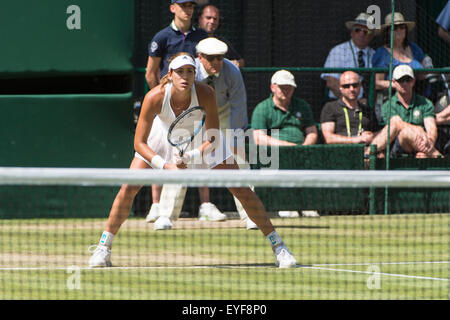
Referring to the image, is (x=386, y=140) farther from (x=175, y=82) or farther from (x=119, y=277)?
(x=119, y=277)

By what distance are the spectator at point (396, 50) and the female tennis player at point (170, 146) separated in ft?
12.9

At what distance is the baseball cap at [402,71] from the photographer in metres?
10.2

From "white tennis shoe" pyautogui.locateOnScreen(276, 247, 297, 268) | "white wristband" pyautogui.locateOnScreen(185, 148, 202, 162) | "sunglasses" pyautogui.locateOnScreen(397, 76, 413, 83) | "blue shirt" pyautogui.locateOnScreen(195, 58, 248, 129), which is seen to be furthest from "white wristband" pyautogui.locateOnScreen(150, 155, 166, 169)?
"sunglasses" pyautogui.locateOnScreen(397, 76, 413, 83)

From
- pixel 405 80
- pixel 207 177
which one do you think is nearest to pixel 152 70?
pixel 405 80

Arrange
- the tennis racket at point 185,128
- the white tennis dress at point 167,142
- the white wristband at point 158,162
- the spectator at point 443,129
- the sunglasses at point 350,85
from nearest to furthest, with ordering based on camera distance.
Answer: the white wristband at point 158,162 → the white tennis dress at point 167,142 → the tennis racket at point 185,128 → the sunglasses at point 350,85 → the spectator at point 443,129

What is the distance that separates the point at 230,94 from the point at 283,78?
1.12 meters

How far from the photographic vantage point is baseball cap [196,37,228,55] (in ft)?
27.8

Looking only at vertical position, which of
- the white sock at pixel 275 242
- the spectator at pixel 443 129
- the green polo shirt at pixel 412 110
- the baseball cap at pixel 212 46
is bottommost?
the white sock at pixel 275 242

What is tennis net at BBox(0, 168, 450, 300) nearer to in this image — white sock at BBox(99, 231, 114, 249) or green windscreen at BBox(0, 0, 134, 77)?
white sock at BBox(99, 231, 114, 249)

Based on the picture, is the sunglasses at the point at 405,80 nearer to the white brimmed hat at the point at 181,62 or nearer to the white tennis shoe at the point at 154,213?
the white tennis shoe at the point at 154,213

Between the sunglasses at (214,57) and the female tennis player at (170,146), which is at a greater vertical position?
the sunglasses at (214,57)

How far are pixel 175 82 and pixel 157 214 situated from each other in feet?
8.65

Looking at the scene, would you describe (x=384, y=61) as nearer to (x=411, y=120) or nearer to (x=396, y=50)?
(x=396, y=50)

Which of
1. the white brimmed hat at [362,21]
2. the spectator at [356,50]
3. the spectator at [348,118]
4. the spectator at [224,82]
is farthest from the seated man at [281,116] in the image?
the white brimmed hat at [362,21]
